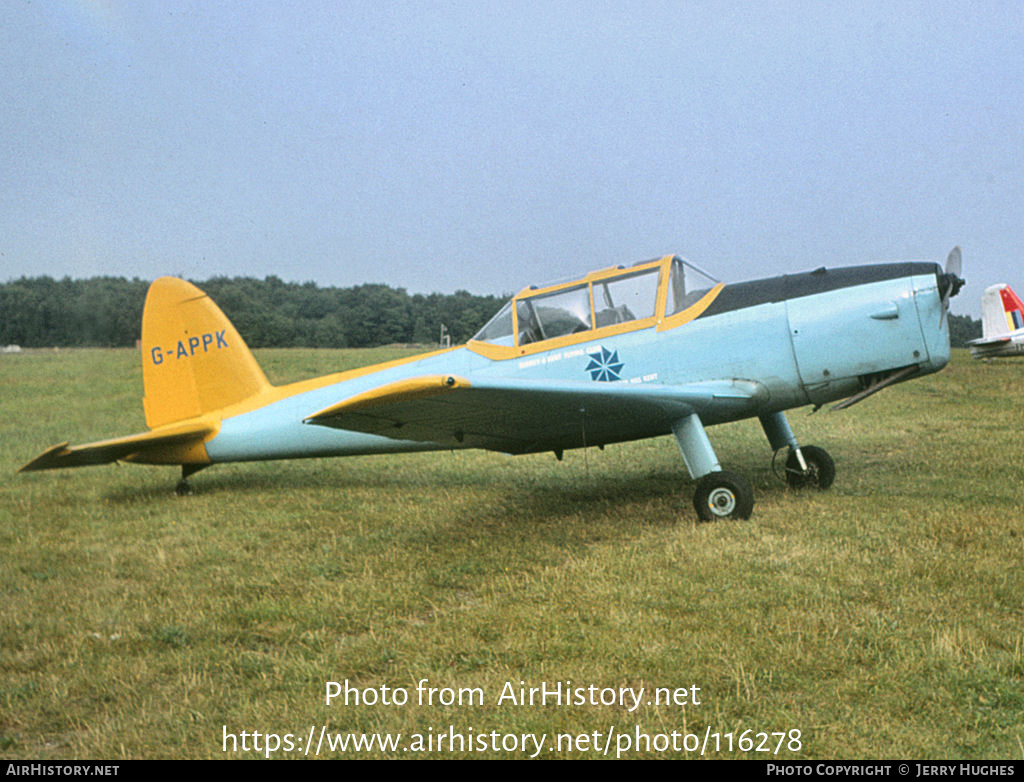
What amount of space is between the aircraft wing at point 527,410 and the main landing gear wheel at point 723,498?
0.61 meters

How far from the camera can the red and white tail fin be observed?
70.3 ft

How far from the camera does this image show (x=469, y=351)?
20.6 ft

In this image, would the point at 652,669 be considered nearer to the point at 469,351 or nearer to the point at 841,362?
the point at 841,362

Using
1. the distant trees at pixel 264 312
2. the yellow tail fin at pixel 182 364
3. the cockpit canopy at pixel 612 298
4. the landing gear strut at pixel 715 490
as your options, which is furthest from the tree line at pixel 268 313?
the landing gear strut at pixel 715 490

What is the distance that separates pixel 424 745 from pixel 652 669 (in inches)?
39.3

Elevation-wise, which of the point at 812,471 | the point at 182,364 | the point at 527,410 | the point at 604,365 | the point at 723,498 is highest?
the point at 182,364

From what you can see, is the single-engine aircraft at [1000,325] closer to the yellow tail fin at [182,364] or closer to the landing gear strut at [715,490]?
the landing gear strut at [715,490]

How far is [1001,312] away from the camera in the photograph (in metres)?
21.4

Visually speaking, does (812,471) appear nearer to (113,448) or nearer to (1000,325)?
(113,448)

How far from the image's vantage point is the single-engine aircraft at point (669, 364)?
16.4 ft

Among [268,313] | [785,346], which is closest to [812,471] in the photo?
[785,346]

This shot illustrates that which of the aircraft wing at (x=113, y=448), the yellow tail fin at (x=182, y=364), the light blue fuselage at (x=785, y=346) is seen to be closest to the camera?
the light blue fuselage at (x=785, y=346)

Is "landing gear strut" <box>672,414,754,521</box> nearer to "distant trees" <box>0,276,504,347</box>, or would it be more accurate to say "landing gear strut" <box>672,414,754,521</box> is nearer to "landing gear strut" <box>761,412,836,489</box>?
"landing gear strut" <box>761,412,836,489</box>

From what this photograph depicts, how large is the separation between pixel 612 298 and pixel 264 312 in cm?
600
